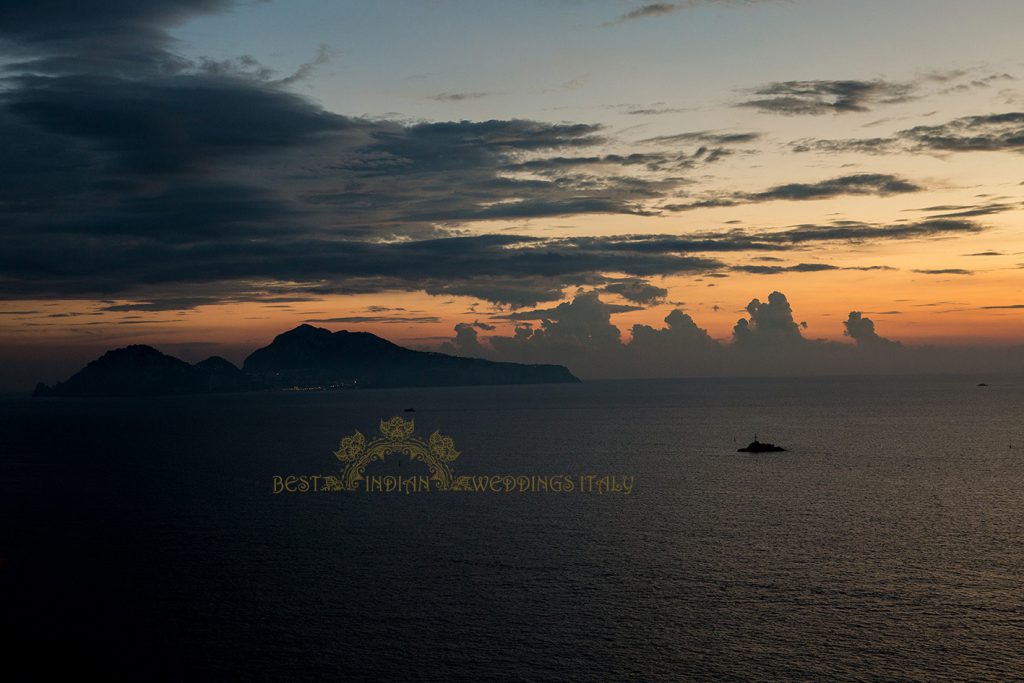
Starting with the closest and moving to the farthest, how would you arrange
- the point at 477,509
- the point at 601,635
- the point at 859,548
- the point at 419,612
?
the point at 601,635
the point at 419,612
the point at 859,548
the point at 477,509

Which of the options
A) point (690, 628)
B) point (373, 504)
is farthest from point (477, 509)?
point (690, 628)

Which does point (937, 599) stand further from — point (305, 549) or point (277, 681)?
point (305, 549)

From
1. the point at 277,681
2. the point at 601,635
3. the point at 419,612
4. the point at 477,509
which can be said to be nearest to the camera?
the point at 277,681

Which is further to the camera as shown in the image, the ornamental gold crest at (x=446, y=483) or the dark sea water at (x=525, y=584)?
the ornamental gold crest at (x=446, y=483)

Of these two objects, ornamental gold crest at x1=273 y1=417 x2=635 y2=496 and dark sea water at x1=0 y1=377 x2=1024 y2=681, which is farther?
ornamental gold crest at x1=273 y1=417 x2=635 y2=496

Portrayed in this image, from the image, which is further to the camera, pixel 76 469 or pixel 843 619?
pixel 76 469

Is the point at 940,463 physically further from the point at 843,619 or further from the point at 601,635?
the point at 601,635

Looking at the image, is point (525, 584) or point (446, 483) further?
point (446, 483)

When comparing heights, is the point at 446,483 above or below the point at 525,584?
above

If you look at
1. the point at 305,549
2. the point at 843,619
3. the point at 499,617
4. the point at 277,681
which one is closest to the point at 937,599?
the point at 843,619
